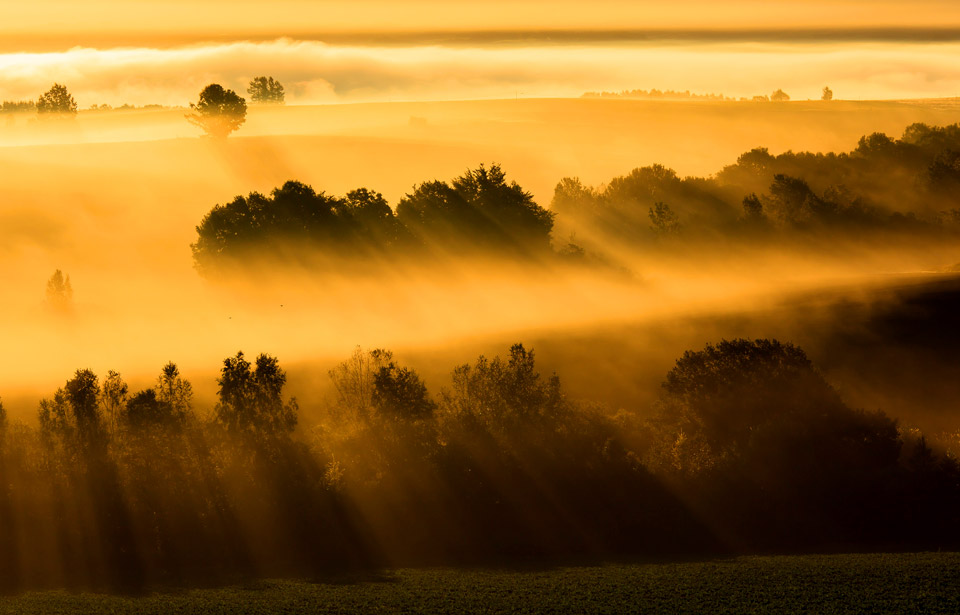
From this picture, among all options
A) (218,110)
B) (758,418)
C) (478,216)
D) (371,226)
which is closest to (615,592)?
(758,418)

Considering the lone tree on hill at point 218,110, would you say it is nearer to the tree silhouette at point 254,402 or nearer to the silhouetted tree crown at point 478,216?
the silhouetted tree crown at point 478,216

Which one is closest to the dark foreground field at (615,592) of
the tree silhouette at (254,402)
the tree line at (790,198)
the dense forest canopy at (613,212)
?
the tree silhouette at (254,402)

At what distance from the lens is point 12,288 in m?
105

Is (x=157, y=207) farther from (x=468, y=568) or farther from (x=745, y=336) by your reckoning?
(x=468, y=568)

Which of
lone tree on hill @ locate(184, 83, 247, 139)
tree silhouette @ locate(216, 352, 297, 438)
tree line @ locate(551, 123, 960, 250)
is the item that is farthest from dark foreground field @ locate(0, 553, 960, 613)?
lone tree on hill @ locate(184, 83, 247, 139)

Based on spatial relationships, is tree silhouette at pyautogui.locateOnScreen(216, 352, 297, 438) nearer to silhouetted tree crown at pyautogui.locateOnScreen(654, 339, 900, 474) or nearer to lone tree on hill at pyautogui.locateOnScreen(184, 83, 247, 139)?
silhouetted tree crown at pyautogui.locateOnScreen(654, 339, 900, 474)

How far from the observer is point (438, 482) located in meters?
55.2

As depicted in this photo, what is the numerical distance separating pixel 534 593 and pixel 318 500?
1383 cm

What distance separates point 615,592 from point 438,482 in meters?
13.2

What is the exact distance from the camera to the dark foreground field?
144 ft

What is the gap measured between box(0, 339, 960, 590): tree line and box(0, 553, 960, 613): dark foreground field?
2.88 m

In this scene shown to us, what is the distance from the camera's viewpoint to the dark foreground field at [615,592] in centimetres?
4375

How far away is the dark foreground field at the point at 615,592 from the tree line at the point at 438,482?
2.88 meters

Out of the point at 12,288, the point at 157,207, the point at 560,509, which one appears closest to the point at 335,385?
the point at 560,509
